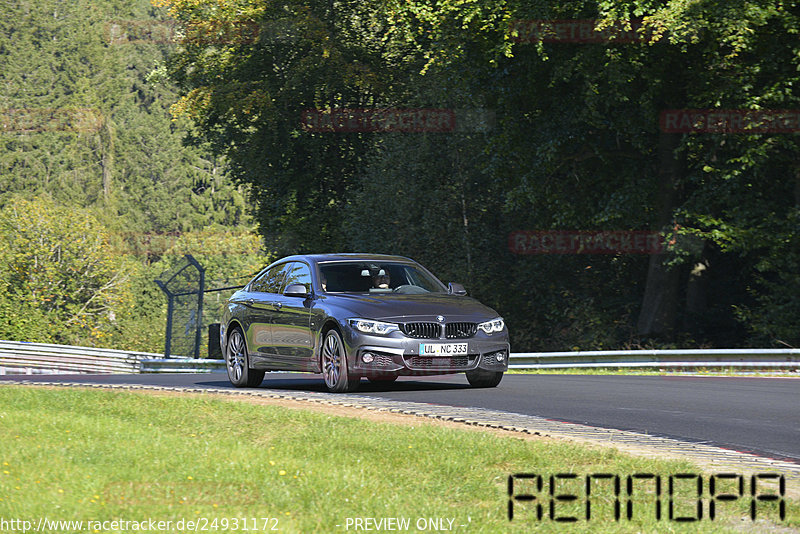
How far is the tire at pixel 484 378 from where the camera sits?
54.7 feet

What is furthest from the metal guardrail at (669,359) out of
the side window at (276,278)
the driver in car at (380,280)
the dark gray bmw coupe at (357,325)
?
the side window at (276,278)

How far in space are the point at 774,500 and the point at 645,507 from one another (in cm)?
91

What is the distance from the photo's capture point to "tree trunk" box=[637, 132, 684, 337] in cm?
3036

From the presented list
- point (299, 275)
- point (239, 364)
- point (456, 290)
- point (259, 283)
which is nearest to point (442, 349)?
point (456, 290)

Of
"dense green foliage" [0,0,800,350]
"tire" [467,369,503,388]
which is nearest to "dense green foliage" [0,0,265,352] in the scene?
"dense green foliage" [0,0,800,350]

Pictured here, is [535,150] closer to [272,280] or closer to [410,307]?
[272,280]

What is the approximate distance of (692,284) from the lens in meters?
32.3

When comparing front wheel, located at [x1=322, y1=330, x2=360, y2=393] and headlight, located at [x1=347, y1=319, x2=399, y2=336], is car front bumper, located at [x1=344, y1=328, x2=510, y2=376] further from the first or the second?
front wheel, located at [x1=322, y1=330, x2=360, y2=393]

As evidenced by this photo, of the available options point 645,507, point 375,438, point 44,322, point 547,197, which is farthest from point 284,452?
point 44,322

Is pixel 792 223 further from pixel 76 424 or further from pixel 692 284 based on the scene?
pixel 76 424

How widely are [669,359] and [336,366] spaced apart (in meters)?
12.3

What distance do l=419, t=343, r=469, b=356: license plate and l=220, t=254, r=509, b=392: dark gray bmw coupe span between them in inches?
0.5

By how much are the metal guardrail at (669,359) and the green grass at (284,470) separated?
11.9 m

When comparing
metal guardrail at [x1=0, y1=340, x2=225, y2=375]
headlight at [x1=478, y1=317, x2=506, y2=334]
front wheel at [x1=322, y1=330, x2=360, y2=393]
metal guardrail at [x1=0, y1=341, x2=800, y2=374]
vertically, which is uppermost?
headlight at [x1=478, y1=317, x2=506, y2=334]
